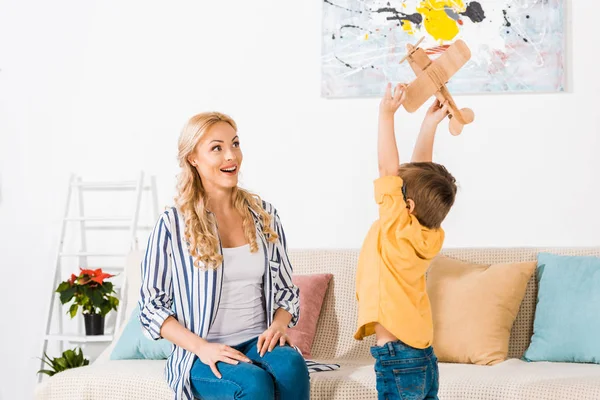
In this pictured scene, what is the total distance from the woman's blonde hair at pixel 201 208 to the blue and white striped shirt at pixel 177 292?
0.03 m

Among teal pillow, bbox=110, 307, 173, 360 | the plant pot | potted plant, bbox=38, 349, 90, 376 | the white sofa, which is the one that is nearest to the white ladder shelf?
the plant pot

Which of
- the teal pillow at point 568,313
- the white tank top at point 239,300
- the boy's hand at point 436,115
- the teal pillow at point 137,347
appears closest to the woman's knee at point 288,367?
the white tank top at point 239,300

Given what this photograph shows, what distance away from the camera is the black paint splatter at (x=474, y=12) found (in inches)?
134

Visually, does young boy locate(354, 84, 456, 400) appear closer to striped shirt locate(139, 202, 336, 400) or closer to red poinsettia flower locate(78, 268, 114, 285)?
striped shirt locate(139, 202, 336, 400)

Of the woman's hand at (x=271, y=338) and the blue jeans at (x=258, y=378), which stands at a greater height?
the woman's hand at (x=271, y=338)

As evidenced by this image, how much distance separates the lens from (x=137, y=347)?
302 cm

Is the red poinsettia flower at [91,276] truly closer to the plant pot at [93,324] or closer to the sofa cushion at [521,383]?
the plant pot at [93,324]

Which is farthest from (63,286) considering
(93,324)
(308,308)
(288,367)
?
(288,367)

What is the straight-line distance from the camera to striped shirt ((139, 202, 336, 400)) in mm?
2248

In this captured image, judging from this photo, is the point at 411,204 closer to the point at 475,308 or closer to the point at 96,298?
the point at 475,308

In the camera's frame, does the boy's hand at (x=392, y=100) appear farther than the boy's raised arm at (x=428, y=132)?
No

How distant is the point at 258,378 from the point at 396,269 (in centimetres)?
45

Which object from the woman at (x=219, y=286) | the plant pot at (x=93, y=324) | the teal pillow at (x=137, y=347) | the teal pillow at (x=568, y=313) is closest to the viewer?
the woman at (x=219, y=286)

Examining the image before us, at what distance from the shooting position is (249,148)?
12.0 feet
